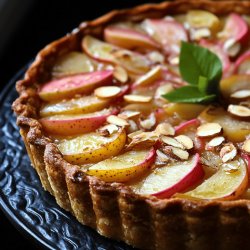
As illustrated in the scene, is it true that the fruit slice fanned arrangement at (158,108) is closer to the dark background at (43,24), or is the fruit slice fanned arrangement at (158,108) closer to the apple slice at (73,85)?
the apple slice at (73,85)

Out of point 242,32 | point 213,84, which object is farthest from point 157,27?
point 213,84

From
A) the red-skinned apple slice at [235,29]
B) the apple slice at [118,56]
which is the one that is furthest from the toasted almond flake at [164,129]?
the red-skinned apple slice at [235,29]

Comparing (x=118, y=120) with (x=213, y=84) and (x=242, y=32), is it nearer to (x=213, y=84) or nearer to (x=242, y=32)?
(x=213, y=84)

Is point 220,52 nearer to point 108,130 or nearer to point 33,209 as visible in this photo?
point 108,130

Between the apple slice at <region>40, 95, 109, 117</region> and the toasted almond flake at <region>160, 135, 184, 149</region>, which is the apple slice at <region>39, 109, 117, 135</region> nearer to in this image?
the apple slice at <region>40, 95, 109, 117</region>

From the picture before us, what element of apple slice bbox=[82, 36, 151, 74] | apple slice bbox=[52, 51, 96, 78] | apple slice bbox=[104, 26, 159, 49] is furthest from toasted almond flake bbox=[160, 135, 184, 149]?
apple slice bbox=[104, 26, 159, 49]
